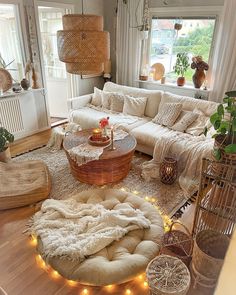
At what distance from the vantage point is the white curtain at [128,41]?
4.29 meters

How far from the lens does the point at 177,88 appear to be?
4.22m

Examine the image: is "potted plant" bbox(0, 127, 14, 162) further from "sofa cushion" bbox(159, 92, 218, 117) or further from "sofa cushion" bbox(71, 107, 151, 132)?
"sofa cushion" bbox(159, 92, 218, 117)

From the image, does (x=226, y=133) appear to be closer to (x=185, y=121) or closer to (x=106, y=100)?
(x=185, y=121)

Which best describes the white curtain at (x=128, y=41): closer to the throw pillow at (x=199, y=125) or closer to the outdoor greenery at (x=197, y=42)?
the outdoor greenery at (x=197, y=42)

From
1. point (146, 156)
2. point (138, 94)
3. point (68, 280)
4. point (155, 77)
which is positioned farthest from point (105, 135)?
point (155, 77)

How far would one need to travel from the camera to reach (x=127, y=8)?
4.32 m

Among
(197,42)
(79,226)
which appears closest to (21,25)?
(197,42)

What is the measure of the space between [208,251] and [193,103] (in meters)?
2.43

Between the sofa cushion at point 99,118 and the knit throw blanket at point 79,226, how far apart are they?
1.63 metres

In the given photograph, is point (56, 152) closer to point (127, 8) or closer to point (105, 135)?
point (105, 135)

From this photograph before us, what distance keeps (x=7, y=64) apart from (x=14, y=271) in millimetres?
3281

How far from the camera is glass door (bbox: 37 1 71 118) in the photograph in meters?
4.39

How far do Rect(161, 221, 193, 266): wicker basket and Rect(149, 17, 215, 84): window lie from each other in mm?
3051

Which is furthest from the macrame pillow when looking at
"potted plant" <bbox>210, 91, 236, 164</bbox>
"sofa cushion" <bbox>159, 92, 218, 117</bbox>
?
"potted plant" <bbox>210, 91, 236, 164</bbox>
